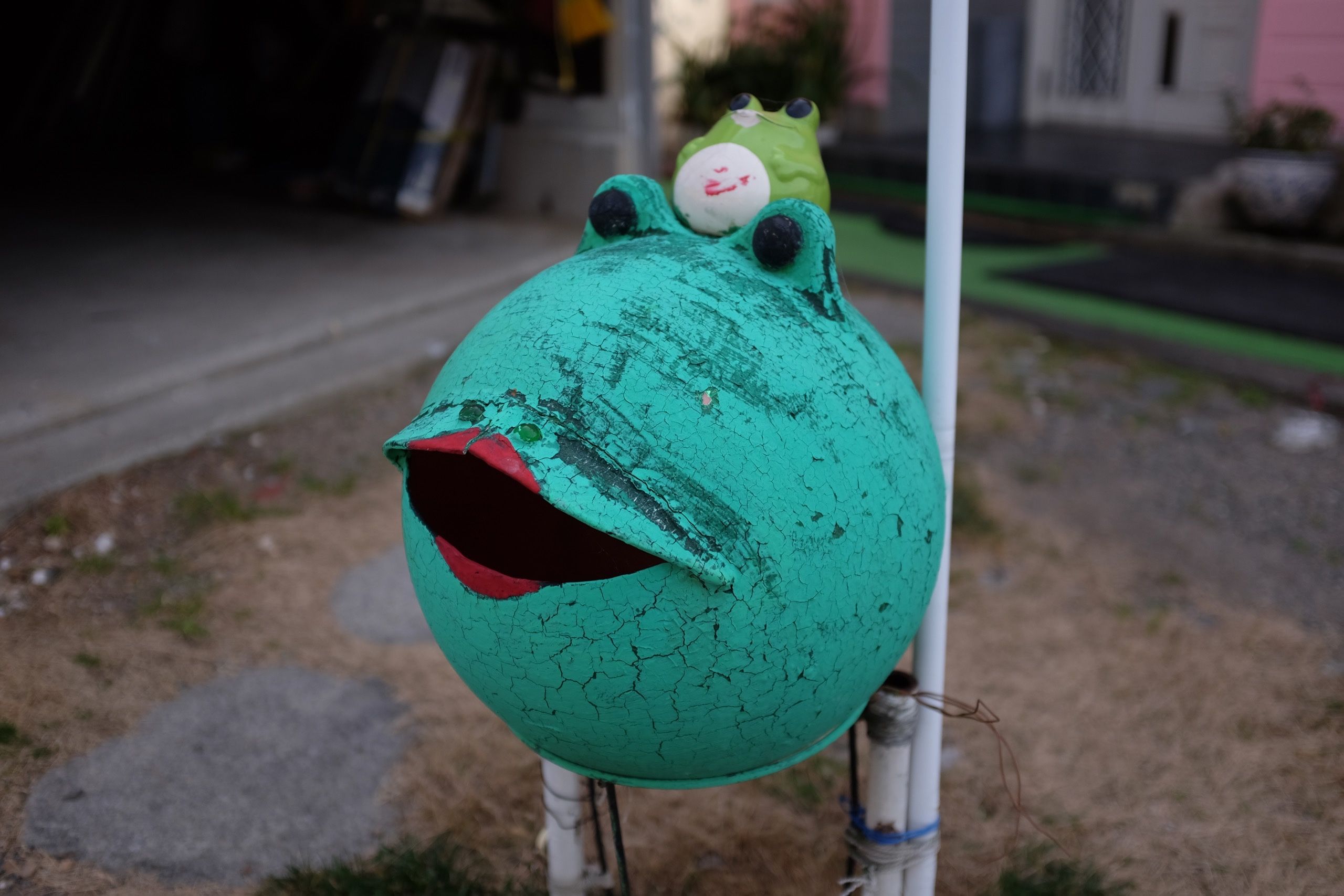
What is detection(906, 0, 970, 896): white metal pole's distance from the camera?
5.43 feet

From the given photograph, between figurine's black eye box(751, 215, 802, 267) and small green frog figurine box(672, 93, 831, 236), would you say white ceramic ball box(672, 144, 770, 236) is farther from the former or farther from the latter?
figurine's black eye box(751, 215, 802, 267)

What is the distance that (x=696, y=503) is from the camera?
1.33 m

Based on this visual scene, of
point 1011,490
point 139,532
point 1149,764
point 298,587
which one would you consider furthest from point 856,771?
point 139,532

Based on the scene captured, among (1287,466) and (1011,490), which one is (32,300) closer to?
(1011,490)

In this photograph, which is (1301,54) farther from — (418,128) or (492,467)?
(492,467)

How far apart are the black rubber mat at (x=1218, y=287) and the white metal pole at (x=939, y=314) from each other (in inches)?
176

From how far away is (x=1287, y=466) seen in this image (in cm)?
423

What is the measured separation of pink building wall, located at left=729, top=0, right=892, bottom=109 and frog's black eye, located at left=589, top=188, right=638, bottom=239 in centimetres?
894

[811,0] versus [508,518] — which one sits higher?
[811,0]

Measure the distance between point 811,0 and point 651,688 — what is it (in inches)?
398

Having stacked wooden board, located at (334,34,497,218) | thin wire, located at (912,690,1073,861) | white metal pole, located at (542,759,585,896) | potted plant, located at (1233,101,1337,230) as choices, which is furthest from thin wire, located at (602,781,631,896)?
potted plant, located at (1233,101,1337,230)

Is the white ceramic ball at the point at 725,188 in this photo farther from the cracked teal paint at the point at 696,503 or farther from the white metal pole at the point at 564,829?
the white metal pole at the point at 564,829

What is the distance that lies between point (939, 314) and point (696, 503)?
0.65 m

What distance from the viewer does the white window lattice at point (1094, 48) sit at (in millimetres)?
9750
